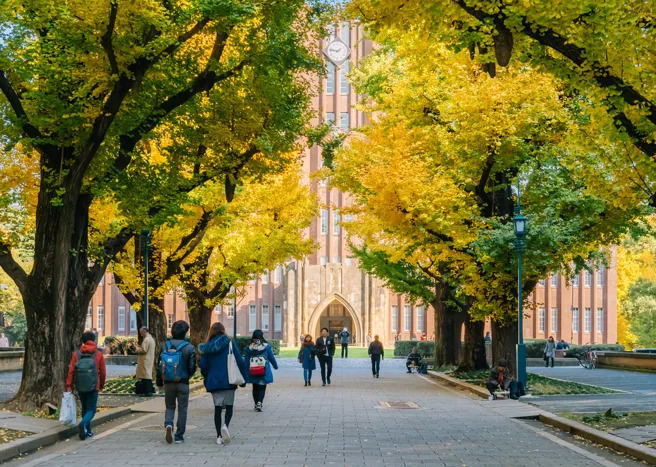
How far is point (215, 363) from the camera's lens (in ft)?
42.8

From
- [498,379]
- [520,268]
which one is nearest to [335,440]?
[498,379]

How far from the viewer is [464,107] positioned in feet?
76.5

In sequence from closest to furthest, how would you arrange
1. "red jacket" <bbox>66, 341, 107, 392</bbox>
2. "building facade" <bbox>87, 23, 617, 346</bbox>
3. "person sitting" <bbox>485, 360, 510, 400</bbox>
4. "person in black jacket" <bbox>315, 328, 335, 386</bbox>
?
"red jacket" <bbox>66, 341, 107, 392</bbox> → "person sitting" <bbox>485, 360, 510, 400</bbox> → "person in black jacket" <bbox>315, 328, 335, 386</bbox> → "building facade" <bbox>87, 23, 617, 346</bbox>

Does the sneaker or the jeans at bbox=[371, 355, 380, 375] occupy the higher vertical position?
the sneaker

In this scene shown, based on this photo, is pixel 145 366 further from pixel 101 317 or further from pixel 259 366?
pixel 101 317

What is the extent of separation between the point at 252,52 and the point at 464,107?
6.44 m

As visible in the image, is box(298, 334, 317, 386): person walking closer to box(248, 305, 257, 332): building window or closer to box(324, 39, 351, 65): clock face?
box(324, 39, 351, 65): clock face

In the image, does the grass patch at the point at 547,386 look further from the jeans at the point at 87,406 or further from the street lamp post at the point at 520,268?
the jeans at the point at 87,406

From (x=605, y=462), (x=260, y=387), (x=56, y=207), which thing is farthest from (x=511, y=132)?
(x=605, y=462)

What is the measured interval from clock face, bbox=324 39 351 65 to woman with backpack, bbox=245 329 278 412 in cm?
5807

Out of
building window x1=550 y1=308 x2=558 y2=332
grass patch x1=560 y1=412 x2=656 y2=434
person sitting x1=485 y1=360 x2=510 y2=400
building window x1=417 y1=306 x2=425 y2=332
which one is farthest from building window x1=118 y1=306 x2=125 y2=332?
grass patch x1=560 y1=412 x2=656 y2=434

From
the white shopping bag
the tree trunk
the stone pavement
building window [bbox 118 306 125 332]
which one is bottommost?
building window [bbox 118 306 125 332]

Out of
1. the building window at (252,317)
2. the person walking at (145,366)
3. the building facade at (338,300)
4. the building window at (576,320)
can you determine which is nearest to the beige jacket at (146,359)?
the person walking at (145,366)

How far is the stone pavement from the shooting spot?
36.7ft
